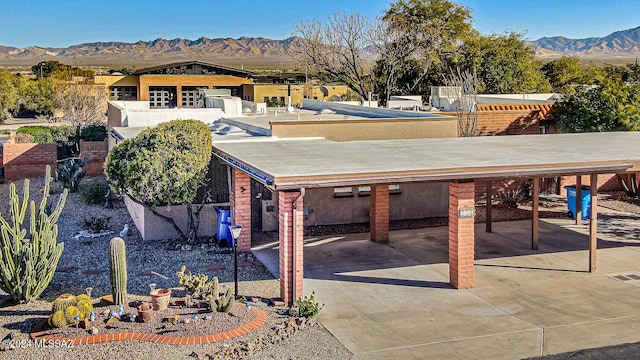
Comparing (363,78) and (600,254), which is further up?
(363,78)

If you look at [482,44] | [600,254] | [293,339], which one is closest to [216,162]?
[293,339]

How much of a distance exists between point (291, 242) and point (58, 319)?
12.5 feet

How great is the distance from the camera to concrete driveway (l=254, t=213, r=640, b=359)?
10.6 metres

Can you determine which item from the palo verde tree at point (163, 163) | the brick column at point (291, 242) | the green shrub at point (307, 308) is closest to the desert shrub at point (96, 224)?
the palo verde tree at point (163, 163)

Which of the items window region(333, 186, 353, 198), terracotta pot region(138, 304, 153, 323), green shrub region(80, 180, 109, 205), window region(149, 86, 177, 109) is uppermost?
window region(149, 86, 177, 109)

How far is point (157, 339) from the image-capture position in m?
10.1

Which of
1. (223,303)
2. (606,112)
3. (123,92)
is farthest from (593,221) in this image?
(123,92)

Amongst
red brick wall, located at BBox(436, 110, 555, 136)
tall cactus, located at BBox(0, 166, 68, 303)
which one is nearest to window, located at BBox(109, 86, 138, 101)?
red brick wall, located at BBox(436, 110, 555, 136)

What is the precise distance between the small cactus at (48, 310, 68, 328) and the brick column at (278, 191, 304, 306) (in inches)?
140

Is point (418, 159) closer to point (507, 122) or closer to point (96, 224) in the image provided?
point (96, 224)

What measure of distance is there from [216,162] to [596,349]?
10135 mm

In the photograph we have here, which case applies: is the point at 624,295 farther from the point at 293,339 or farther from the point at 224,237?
the point at 224,237

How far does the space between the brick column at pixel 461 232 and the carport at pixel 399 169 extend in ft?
0.06

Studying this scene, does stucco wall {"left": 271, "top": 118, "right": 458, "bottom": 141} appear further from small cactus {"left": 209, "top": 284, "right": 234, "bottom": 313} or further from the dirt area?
the dirt area
